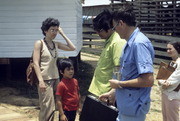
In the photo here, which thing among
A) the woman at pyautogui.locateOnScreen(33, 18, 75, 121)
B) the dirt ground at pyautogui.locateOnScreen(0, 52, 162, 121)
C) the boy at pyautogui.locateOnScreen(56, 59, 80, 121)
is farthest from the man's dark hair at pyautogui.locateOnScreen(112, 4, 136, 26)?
the dirt ground at pyautogui.locateOnScreen(0, 52, 162, 121)

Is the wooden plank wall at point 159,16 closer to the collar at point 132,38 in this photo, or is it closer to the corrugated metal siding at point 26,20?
the corrugated metal siding at point 26,20

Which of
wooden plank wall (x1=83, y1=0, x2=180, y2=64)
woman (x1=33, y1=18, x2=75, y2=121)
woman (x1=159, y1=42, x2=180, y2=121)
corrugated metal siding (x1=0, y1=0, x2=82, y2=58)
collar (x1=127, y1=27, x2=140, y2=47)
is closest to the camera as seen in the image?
collar (x1=127, y1=27, x2=140, y2=47)

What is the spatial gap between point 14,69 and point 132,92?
8247 mm

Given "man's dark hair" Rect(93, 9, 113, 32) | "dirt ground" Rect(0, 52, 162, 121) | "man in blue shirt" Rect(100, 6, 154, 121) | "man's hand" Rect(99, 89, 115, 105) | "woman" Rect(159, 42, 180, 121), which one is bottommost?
"dirt ground" Rect(0, 52, 162, 121)

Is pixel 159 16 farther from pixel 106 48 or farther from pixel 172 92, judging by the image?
pixel 106 48

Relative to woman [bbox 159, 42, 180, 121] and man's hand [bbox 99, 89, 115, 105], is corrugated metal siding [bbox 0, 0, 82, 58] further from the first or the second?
man's hand [bbox 99, 89, 115, 105]

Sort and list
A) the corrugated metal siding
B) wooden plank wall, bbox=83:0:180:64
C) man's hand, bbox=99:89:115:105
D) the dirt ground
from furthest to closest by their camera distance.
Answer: wooden plank wall, bbox=83:0:180:64 < the corrugated metal siding < the dirt ground < man's hand, bbox=99:89:115:105

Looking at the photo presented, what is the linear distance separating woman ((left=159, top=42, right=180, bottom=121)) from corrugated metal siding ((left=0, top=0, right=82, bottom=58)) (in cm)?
414

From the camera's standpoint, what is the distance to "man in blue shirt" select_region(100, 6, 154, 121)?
8.27ft

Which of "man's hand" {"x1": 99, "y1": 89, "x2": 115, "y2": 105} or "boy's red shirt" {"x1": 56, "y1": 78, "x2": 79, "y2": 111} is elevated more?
"man's hand" {"x1": 99, "y1": 89, "x2": 115, "y2": 105}

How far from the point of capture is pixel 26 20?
8.38 m

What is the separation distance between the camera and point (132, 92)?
263 cm

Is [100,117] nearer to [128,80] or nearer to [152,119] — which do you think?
[128,80]

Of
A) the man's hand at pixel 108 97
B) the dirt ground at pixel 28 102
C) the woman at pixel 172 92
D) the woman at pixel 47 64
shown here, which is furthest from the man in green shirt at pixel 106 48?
the dirt ground at pixel 28 102
